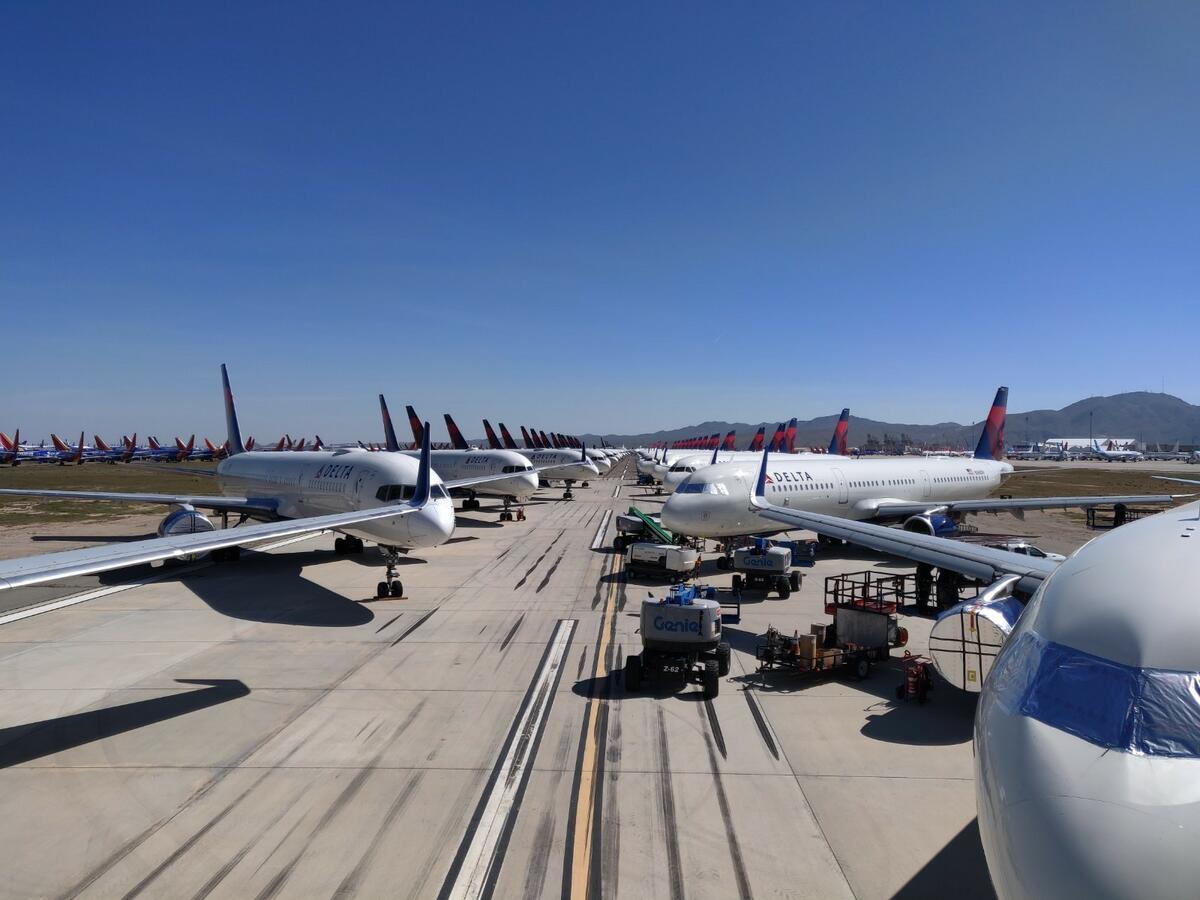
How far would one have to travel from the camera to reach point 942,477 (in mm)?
37062

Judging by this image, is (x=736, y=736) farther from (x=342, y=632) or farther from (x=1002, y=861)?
(x=342, y=632)

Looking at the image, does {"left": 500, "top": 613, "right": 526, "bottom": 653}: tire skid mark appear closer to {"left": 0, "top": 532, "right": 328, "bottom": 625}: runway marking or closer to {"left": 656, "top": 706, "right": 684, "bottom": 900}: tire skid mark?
{"left": 656, "top": 706, "right": 684, "bottom": 900}: tire skid mark

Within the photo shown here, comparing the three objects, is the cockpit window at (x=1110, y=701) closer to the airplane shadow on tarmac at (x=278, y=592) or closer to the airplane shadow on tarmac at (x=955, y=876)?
the airplane shadow on tarmac at (x=955, y=876)

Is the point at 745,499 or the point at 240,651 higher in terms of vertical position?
the point at 745,499

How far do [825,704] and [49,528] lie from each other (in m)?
44.7

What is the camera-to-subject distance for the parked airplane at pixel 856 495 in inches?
1044

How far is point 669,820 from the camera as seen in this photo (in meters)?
9.15

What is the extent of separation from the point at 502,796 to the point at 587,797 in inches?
49.0

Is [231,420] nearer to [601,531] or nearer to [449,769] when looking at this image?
[601,531]

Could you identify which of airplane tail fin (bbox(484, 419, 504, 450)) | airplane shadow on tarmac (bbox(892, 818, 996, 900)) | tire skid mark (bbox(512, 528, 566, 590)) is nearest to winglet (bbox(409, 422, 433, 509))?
tire skid mark (bbox(512, 528, 566, 590))

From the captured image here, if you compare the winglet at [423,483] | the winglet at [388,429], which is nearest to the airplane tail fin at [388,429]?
the winglet at [388,429]

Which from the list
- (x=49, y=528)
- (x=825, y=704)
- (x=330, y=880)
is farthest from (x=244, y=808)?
(x=49, y=528)

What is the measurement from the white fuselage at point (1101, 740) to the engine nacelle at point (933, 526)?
23.1m

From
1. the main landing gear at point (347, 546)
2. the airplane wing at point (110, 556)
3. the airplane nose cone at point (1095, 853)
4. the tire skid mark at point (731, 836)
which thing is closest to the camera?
the airplane nose cone at point (1095, 853)
